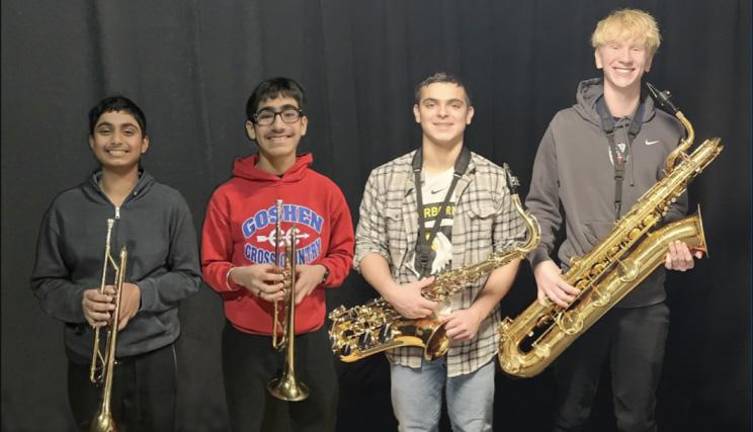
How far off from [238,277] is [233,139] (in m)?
0.60

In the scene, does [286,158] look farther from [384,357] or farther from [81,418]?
[81,418]

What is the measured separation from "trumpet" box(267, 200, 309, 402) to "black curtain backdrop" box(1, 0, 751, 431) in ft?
1.06

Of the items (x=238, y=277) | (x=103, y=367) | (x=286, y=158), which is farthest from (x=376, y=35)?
(x=103, y=367)

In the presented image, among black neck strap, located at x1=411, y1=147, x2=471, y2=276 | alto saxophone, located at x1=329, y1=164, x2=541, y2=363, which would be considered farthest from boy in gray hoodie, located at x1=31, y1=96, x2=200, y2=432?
black neck strap, located at x1=411, y1=147, x2=471, y2=276

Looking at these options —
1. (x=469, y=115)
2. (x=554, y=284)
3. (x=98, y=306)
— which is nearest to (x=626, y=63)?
(x=469, y=115)

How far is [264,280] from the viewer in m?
2.80

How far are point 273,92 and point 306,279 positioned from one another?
770 millimetres

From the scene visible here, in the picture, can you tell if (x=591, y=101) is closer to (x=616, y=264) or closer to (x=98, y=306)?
(x=616, y=264)

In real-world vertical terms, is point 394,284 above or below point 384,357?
above

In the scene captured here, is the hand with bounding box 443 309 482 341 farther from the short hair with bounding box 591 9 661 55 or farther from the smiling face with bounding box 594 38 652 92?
the short hair with bounding box 591 9 661 55

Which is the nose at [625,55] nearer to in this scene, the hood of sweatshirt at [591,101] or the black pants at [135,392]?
the hood of sweatshirt at [591,101]

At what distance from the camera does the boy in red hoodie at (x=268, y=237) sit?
2.89m

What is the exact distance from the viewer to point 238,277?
2836 millimetres

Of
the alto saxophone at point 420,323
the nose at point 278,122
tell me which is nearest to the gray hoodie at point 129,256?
the nose at point 278,122
